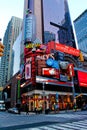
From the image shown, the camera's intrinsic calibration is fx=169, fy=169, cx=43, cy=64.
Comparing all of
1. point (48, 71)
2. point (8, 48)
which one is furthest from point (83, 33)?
point (48, 71)

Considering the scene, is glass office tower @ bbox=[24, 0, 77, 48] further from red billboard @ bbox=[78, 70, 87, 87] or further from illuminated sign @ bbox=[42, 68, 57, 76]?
illuminated sign @ bbox=[42, 68, 57, 76]

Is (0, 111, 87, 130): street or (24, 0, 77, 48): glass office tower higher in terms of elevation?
(24, 0, 77, 48): glass office tower

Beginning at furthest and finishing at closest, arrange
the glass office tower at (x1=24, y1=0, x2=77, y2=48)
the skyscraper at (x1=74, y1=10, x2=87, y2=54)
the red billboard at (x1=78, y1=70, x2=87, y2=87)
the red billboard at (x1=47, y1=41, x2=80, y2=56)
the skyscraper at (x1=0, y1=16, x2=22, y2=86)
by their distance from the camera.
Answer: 1. the skyscraper at (x1=0, y1=16, x2=22, y2=86)
2. the skyscraper at (x1=74, y1=10, x2=87, y2=54)
3. the glass office tower at (x1=24, y1=0, x2=77, y2=48)
4. the red billboard at (x1=47, y1=41, x2=80, y2=56)
5. the red billboard at (x1=78, y1=70, x2=87, y2=87)

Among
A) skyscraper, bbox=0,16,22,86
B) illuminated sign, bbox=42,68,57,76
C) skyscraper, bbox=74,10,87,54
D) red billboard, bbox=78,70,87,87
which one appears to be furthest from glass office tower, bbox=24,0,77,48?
skyscraper, bbox=0,16,22,86

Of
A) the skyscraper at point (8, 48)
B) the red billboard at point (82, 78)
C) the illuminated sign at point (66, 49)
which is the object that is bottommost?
the red billboard at point (82, 78)

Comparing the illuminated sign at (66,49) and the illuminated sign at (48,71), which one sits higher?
the illuminated sign at (66,49)

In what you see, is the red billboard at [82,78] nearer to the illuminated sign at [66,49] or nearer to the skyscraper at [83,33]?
the illuminated sign at [66,49]

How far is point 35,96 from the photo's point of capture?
4703 cm

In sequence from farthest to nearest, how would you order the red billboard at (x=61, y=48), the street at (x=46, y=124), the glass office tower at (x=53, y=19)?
the glass office tower at (x=53, y=19), the red billboard at (x=61, y=48), the street at (x=46, y=124)

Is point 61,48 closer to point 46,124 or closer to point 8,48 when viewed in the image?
point 46,124

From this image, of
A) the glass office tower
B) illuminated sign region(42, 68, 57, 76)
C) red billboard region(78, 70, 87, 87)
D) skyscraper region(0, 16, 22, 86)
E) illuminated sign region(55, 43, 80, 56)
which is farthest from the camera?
skyscraper region(0, 16, 22, 86)

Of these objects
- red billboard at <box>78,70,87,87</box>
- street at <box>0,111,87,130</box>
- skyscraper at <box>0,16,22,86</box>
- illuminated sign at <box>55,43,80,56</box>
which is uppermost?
skyscraper at <box>0,16,22,86</box>

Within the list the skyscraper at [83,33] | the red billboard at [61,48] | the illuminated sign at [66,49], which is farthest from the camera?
the skyscraper at [83,33]

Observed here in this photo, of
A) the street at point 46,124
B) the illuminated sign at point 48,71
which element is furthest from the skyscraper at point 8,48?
the street at point 46,124
